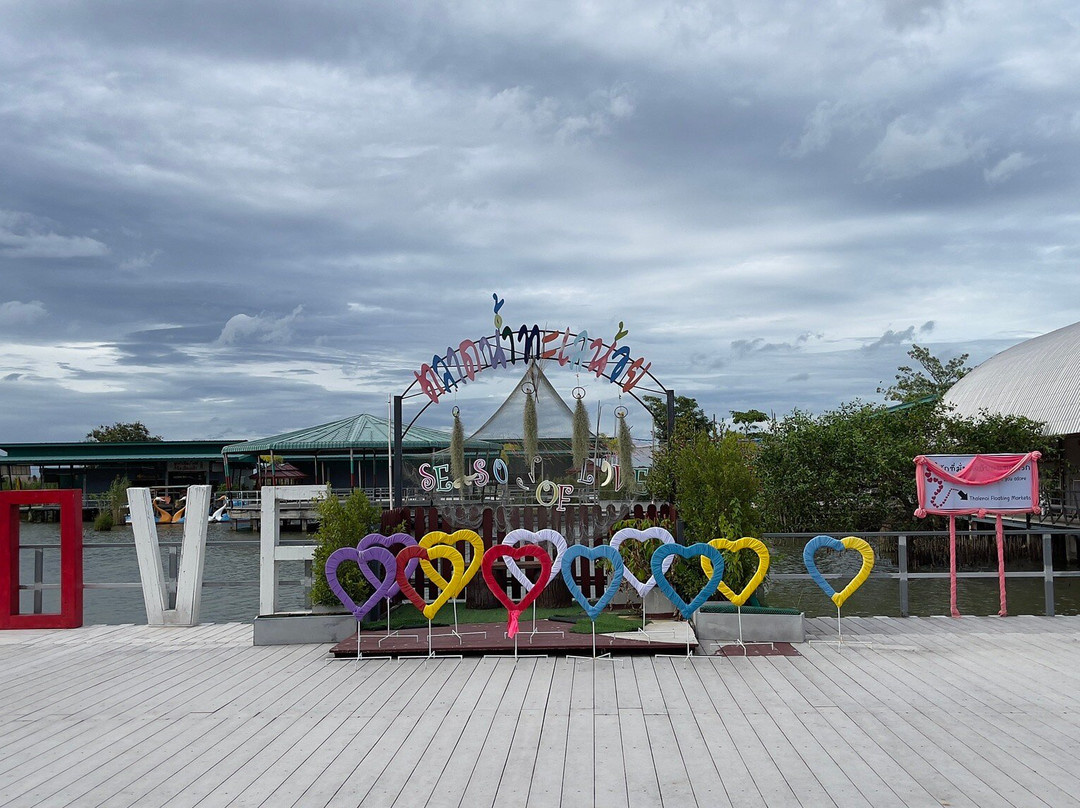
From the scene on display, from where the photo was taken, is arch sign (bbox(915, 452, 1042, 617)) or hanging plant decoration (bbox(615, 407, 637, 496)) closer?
arch sign (bbox(915, 452, 1042, 617))

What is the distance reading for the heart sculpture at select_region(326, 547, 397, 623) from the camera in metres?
9.52

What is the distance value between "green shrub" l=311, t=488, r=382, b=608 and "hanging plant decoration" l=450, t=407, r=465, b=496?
308 cm

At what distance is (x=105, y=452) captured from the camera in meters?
58.4

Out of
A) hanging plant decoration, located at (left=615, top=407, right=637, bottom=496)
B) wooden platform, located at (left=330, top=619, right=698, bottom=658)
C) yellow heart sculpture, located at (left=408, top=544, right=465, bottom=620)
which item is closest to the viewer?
wooden platform, located at (left=330, top=619, right=698, bottom=658)

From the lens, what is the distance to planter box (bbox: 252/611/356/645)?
33.1 ft

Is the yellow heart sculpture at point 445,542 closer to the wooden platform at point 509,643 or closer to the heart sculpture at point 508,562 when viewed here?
the heart sculpture at point 508,562

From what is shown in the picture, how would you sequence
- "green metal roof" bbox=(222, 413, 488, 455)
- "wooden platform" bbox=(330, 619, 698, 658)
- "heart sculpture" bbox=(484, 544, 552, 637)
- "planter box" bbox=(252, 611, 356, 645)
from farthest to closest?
"green metal roof" bbox=(222, 413, 488, 455) → "planter box" bbox=(252, 611, 356, 645) → "heart sculpture" bbox=(484, 544, 552, 637) → "wooden platform" bbox=(330, 619, 698, 658)

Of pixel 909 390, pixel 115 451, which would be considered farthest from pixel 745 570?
pixel 115 451

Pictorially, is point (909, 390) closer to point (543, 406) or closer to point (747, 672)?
point (543, 406)

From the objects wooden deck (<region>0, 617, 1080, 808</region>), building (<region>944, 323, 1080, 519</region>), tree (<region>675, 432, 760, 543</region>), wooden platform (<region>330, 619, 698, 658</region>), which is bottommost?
wooden deck (<region>0, 617, 1080, 808</region>)

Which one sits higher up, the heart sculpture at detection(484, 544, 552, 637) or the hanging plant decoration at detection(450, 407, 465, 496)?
the hanging plant decoration at detection(450, 407, 465, 496)

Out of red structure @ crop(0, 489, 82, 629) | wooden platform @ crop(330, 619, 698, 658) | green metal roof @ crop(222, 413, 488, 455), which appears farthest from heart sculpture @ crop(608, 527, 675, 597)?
green metal roof @ crop(222, 413, 488, 455)

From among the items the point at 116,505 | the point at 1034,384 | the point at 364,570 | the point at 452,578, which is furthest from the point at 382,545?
the point at 116,505

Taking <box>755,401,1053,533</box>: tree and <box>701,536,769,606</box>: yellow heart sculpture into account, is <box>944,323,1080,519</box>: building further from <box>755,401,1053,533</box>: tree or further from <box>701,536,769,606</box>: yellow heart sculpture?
<box>701,536,769,606</box>: yellow heart sculpture
